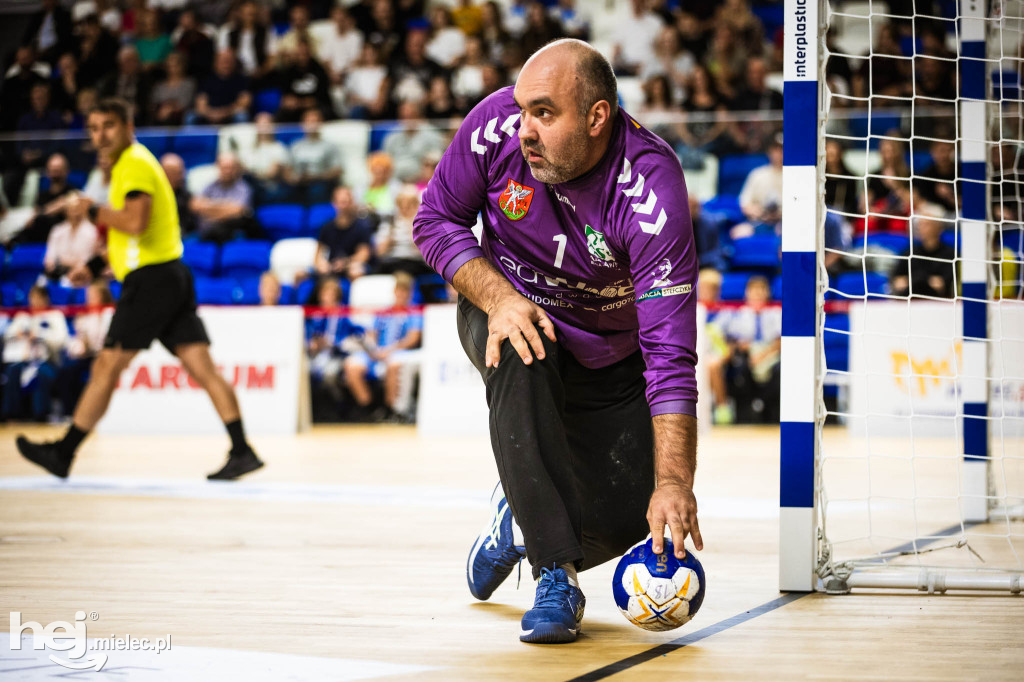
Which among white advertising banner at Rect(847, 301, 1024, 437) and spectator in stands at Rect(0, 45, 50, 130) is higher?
spectator in stands at Rect(0, 45, 50, 130)

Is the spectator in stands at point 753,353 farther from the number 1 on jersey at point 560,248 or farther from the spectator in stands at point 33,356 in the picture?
the number 1 on jersey at point 560,248

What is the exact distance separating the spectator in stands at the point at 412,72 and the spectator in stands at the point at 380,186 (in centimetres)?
153

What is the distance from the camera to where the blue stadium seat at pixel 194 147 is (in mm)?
12109

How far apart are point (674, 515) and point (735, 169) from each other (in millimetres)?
8709

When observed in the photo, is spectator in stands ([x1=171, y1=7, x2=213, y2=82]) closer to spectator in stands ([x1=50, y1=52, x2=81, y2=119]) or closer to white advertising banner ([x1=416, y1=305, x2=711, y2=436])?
spectator in stands ([x1=50, y1=52, x2=81, y2=119])

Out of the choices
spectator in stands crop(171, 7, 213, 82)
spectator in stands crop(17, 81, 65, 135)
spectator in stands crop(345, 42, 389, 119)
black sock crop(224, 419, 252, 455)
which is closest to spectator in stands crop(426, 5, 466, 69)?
spectator in stands crop(345, 42, 389, 119)

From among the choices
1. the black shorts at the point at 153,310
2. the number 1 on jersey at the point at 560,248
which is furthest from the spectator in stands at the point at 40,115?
the number 1 on jersey at the point at 560,248

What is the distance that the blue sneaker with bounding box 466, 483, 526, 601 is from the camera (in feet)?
10.8

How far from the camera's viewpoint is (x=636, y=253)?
9.80ft

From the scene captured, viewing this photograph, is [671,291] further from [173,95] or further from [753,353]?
[173,95]

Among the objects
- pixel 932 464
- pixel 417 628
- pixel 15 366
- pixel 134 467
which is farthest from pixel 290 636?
pixel 15 366

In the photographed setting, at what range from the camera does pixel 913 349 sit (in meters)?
9.46

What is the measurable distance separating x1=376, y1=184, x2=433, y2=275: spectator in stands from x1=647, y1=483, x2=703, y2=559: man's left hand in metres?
8.97

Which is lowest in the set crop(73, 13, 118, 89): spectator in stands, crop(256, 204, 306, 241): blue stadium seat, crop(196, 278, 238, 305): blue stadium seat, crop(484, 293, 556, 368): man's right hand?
crop(484, 293, 556, 368): man's right hand
